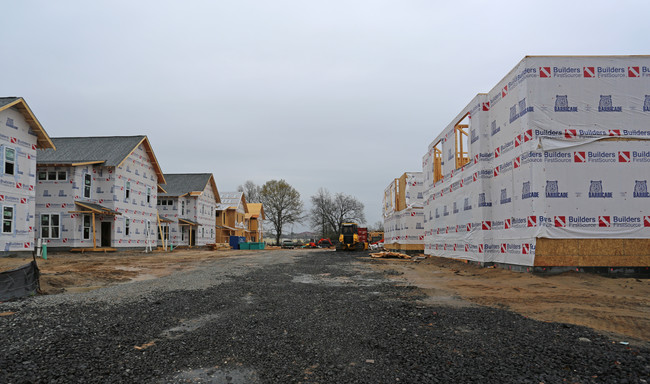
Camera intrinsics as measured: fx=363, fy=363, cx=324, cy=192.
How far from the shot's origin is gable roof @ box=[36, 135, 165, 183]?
25227 mm

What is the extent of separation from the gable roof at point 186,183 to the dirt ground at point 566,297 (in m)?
33.7

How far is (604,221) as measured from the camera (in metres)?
11.5

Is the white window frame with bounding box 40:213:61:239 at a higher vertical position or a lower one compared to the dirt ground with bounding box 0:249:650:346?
higher

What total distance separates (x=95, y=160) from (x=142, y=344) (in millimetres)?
26082

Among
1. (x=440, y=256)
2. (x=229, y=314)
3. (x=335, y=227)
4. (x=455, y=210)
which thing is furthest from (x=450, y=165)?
(x=335, y=227)

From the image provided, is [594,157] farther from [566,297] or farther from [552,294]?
[566,297]

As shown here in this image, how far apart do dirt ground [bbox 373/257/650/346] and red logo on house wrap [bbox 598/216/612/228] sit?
5.37 ft

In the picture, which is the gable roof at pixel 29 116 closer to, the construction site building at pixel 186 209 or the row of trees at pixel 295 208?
the construction site building at pixel 186 209

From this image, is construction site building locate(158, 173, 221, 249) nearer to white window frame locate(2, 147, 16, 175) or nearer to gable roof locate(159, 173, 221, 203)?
gable roof locate(159, 173, 221, 203)

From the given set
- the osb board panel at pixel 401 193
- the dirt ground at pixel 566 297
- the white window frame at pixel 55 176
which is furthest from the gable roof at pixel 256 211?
the dirt ground at pixel 566 297

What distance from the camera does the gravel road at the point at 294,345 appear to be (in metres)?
3.68

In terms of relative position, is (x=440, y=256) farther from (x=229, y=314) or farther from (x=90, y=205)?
(x=90, y=205)

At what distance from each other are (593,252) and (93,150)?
31.8 m

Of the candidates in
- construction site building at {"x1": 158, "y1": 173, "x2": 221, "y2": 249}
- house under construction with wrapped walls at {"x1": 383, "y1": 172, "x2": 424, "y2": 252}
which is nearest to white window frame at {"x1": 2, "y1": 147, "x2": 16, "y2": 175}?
construction site building at {"x1": 158, "y1": 173, "x2": 221, "y2": 249}
